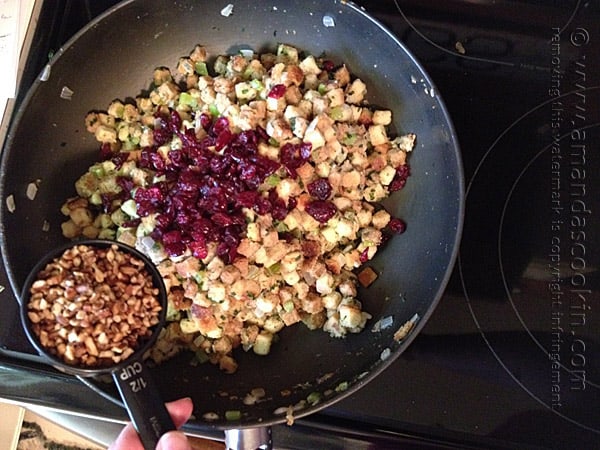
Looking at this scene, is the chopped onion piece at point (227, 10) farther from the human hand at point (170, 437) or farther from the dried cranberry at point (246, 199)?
the human hand at point (170, 437)

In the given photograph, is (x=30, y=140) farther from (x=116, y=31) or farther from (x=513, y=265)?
(x=513, y=265)

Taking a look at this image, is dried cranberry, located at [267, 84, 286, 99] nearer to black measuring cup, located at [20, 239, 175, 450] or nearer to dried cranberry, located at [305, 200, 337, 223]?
dried cranberry, located at [305, 200, 337, 223]

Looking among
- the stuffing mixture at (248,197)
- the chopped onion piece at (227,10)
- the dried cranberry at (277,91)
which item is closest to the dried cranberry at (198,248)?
the stuffing mixture at (248,197)

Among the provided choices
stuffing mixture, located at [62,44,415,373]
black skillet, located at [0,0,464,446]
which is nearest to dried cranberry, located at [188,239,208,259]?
stuffing mixture, located at [62,44,415,373]

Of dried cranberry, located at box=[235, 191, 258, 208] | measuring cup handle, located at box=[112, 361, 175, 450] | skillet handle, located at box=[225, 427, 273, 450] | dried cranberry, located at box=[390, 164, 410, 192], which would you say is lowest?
skillet handle, located at box=[225, 427, 273, 450]

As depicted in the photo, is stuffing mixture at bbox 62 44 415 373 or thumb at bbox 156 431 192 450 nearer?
thumb at bbox 156 431 192 450

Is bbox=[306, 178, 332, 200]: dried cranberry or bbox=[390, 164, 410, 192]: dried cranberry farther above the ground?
bbox=[390, 164, 410, 192]: dried cranberry

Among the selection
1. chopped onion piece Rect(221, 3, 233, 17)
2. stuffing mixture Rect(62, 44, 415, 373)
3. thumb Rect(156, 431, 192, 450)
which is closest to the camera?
thumb Rect(156, 431, 192, 450)

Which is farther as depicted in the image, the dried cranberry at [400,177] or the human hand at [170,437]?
the dried cranberry at [400,177]
